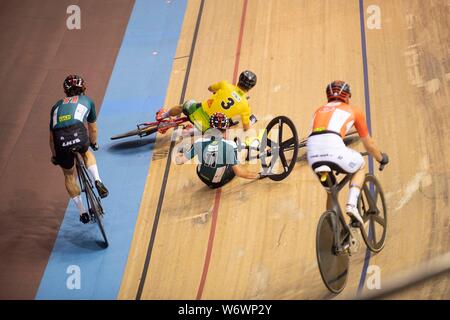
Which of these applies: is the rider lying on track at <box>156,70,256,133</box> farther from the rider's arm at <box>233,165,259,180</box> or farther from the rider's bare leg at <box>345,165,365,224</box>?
the rider's bare leg at <box>345,165,365,224</box>

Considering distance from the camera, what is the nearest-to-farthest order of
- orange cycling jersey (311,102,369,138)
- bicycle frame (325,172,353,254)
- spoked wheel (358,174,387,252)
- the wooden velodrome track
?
bicycle frame (325,172,353,254) → orange cycling jersey (311,102,369,138) → spoked wheel (358,174,387,252) → the wooden velodrome track

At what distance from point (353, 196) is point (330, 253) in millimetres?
510

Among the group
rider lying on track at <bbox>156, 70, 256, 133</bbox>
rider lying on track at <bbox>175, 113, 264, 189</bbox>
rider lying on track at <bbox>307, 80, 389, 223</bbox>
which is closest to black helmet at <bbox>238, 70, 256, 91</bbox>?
rider lying on track at <bbox>156, 70, 256, 133</bbox>

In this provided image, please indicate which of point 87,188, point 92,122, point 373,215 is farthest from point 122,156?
point 373,215

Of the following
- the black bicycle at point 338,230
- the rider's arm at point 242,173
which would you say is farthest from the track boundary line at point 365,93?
the rider's arm at point 242,173

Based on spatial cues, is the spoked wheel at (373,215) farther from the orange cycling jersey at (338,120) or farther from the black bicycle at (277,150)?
the black bicycle at (277,150)

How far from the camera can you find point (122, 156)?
847cm

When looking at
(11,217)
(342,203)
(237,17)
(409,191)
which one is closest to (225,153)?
(342,203)

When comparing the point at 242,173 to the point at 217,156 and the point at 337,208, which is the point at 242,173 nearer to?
the point at 217,156

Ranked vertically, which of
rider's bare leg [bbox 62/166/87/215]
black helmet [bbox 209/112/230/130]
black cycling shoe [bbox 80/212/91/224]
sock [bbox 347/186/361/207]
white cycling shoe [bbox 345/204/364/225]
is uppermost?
black helmet [bbox 209/112/230/130]

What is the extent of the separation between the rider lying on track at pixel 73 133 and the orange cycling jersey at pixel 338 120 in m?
2.08

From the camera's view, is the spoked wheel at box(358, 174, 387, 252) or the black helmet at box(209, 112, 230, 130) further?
the black helmet at box(209, 112, 230, 130)

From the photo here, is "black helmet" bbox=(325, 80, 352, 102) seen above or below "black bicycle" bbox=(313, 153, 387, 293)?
above

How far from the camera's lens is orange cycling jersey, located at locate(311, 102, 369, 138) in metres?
6.33
